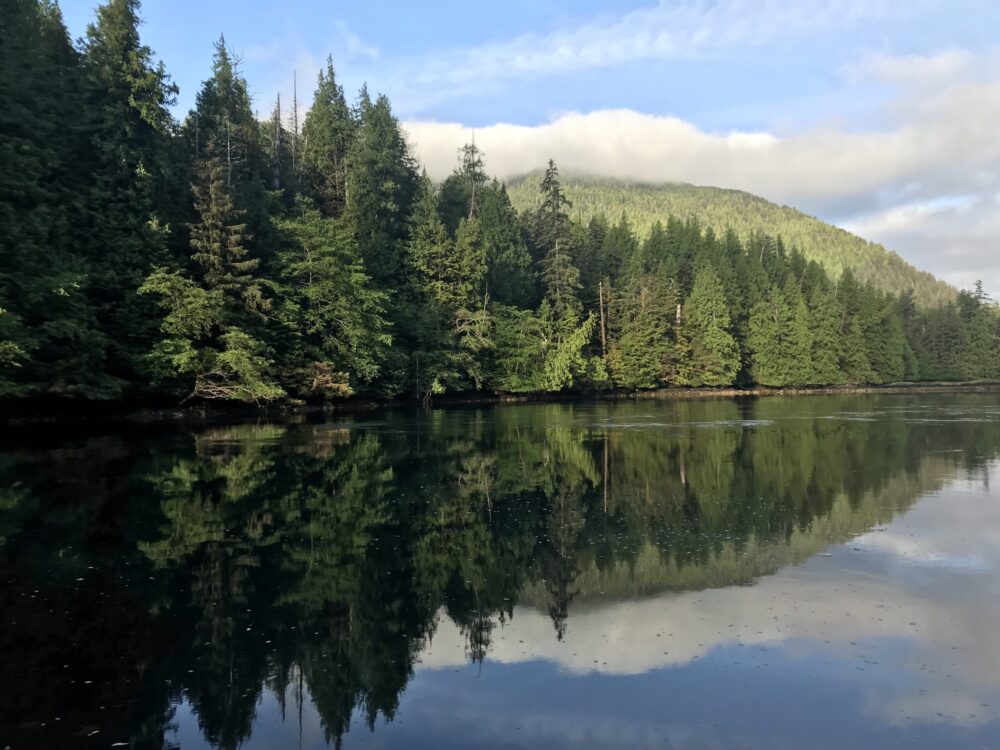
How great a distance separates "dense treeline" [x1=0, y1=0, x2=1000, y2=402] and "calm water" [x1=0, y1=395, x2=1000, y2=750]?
717 inches

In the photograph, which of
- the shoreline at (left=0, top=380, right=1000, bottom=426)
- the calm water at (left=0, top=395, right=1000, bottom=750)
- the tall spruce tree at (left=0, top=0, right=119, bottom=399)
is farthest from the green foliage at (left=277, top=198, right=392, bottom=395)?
the calm water at (left=0, top=395, right=1000, bottom=750)

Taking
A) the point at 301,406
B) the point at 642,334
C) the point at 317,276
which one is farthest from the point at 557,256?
the point at 301,406

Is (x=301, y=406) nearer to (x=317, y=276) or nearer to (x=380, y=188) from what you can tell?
(x=317, y=276)

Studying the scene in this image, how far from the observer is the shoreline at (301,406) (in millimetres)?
33719

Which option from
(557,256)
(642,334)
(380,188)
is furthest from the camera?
(642,334)

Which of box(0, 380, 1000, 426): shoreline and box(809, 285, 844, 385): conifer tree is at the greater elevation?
box(809, 285, 844, 385): conifer tree

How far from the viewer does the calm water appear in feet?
19.4

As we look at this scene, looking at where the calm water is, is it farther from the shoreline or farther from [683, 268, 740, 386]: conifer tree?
[683, 268, 740, 386]: conifer tree

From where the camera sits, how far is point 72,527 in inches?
490

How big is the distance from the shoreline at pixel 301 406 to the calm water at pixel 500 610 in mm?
17861

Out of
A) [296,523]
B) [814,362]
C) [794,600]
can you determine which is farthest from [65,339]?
[814,362]

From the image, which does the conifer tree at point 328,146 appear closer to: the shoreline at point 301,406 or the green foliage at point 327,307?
the green foliage at point 327,307

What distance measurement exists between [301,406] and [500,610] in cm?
4106

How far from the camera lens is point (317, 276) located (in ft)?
157
